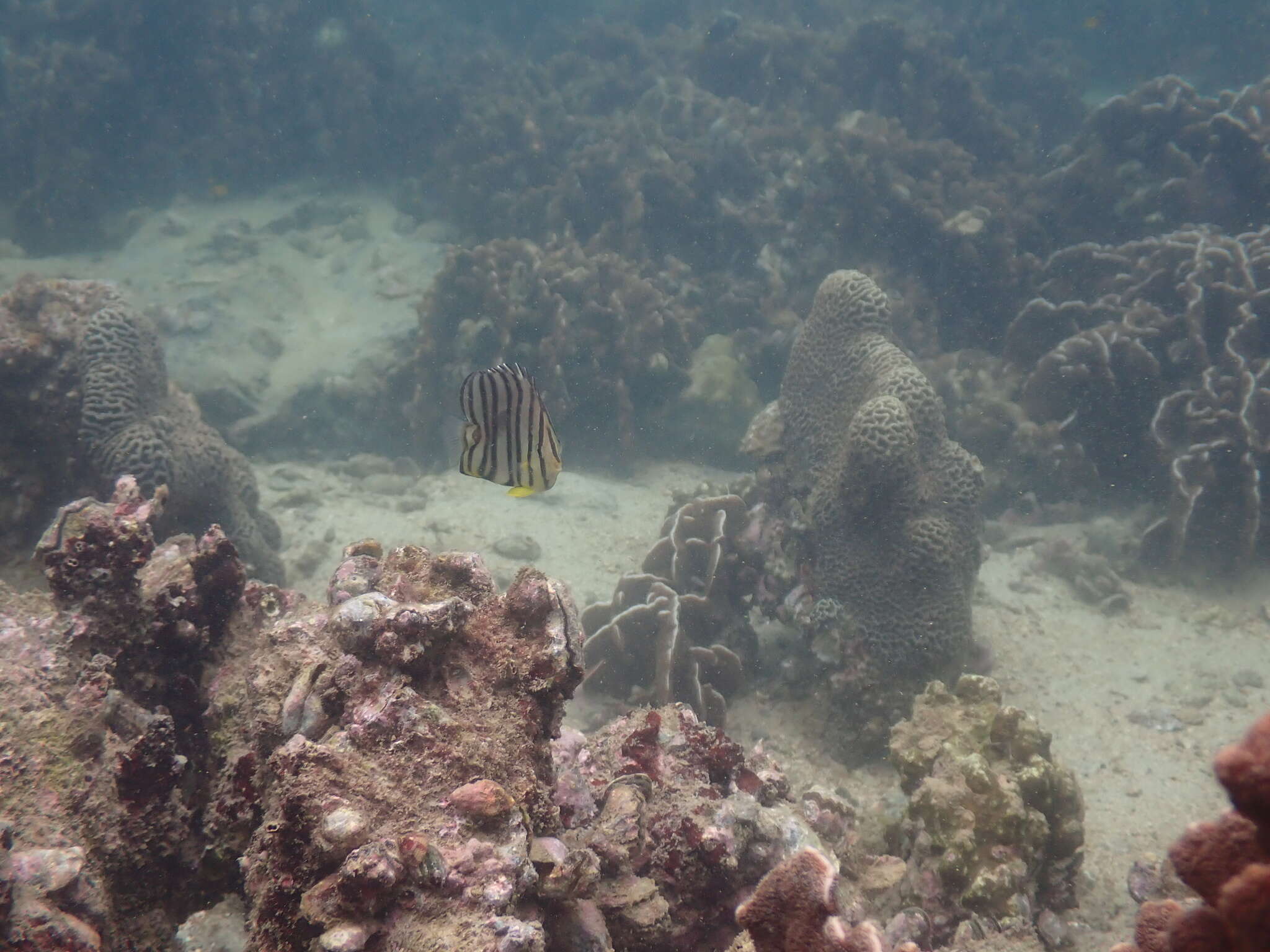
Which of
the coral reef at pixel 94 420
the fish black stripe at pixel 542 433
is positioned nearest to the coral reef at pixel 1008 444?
the fish black stripe at pixel 542 433

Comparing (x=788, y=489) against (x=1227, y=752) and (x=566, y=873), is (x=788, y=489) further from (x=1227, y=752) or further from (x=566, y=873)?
(x=1227, y=752)

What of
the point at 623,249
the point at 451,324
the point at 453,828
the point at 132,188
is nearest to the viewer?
the point at 453,828

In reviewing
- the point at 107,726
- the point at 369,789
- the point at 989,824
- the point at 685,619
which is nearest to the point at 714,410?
the point at 685,619

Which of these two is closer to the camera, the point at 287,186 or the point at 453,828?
the point at 453,828

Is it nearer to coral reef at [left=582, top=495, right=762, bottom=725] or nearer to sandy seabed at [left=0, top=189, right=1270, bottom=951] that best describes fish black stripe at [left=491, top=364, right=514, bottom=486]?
sandy seabed at [left=0, top=189, right=1270, bottom=951]

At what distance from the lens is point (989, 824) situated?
3094mm

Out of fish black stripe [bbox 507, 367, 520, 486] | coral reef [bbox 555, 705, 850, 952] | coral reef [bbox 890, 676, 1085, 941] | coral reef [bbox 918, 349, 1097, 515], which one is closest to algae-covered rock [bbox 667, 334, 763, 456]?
coral reef [bbox 918, 349, 1097, 515]

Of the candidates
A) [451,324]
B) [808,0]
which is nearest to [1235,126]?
[451,324]

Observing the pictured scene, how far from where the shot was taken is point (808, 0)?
84.4 feet

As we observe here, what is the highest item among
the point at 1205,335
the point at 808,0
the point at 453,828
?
the point at 808,0

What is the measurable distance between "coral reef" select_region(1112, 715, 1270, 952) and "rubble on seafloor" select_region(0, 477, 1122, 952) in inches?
29.1

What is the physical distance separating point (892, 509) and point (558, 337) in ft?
18.2

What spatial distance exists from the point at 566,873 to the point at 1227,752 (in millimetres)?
1435

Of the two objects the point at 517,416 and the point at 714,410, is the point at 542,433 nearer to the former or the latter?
the point at 517,416
